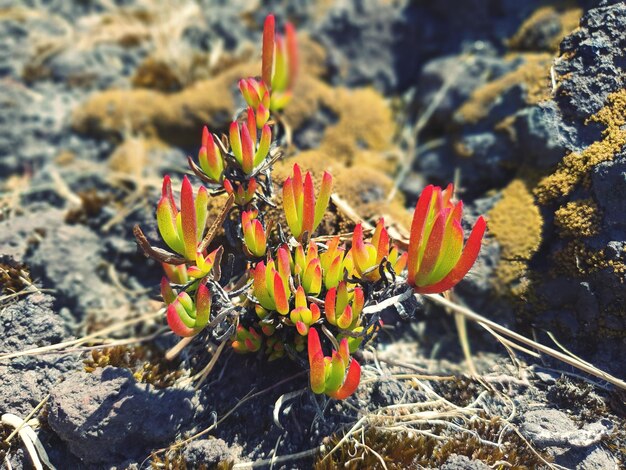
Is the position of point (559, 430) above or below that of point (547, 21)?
below

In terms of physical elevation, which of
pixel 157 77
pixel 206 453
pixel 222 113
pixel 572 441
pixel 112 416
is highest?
pixel 157 77

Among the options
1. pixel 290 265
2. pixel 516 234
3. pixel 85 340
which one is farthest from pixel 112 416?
pixel 516 234

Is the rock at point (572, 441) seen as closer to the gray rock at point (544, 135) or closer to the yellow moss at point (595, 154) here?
the yellow moss at point (595, 154)

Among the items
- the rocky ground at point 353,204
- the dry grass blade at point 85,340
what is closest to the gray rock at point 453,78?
the rocky ground at point 353,204

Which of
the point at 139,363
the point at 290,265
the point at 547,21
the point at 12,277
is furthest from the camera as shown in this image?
the point at 547,21

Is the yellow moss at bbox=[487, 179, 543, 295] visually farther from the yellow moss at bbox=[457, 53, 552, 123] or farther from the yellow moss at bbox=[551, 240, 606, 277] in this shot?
the yellow moss at bbox=[457, 53, 552, 123]

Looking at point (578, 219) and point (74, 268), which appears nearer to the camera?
point (578, 219)

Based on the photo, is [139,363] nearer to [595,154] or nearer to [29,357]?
[29,357]
